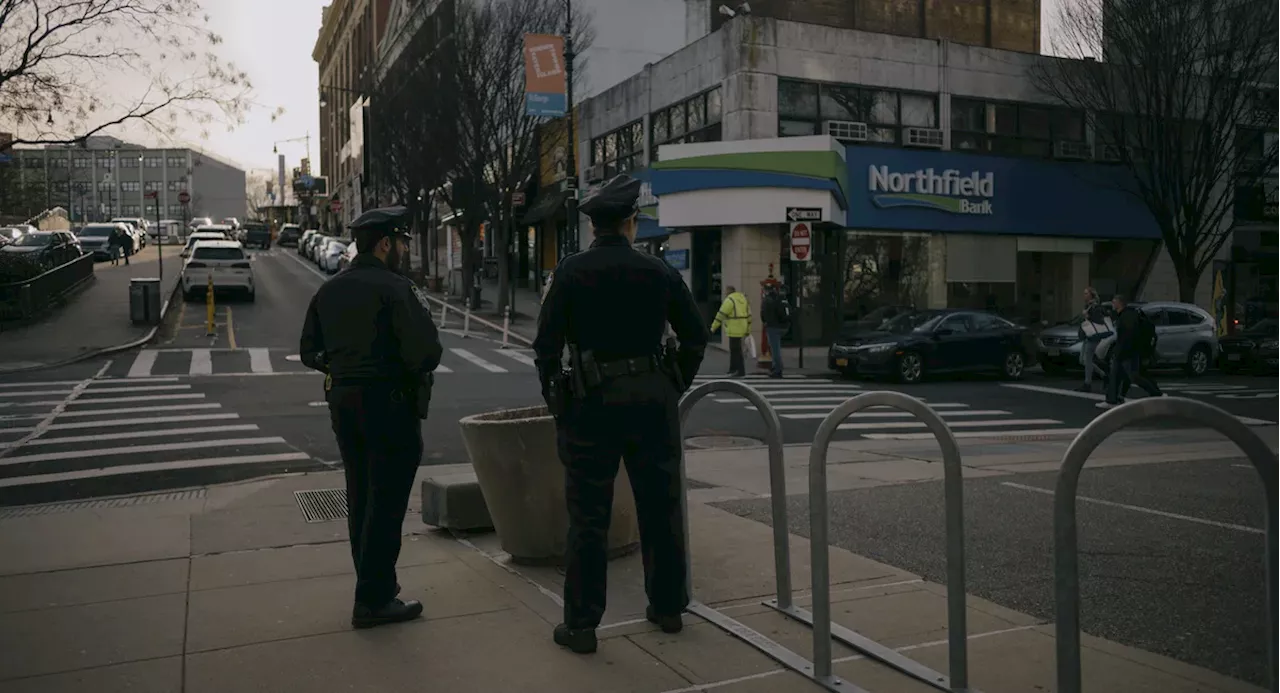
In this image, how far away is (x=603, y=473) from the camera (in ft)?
16.4

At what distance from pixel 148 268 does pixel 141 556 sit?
48.2 metres

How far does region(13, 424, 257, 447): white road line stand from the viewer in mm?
12758

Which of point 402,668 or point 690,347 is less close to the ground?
point 690,347

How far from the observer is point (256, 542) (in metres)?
7.32

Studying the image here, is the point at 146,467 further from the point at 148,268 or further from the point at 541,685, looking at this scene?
the point at 148,268

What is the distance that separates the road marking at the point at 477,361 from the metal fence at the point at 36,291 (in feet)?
38.4

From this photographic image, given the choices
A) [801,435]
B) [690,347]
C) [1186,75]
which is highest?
[1186,75]

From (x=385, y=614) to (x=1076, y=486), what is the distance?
3312 millimetres

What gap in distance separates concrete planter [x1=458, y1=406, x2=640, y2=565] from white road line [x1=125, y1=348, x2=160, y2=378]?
612 inches

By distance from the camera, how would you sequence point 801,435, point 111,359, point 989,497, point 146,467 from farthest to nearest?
1. point 111,359
2. point 801,435
3. point 146,467
4. point 989,497

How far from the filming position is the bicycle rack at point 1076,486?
3176 mm

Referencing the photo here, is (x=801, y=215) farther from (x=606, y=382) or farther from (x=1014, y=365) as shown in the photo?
(x=606, y=382)

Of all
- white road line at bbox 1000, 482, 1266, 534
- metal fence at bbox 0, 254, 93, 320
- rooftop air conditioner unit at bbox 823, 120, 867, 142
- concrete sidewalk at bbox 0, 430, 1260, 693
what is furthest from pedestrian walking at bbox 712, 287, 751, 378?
metal fence at bbox 0, 254, 93, 320

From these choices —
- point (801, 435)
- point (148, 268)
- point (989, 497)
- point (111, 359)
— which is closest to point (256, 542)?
point (989, 497)
